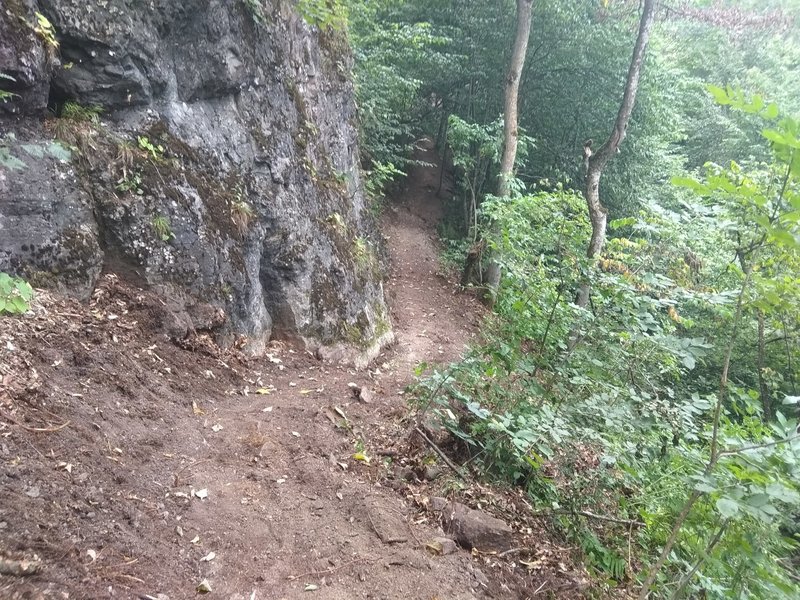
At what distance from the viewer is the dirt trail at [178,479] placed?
8.07 ft

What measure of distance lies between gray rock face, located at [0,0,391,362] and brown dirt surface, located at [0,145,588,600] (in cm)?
55

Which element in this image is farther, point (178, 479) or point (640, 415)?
point (640, 415)

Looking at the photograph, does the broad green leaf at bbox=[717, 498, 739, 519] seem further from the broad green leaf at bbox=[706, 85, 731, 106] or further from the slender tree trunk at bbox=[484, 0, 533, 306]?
the slender tree trunk at bbox=[484, 0, 533, 306]

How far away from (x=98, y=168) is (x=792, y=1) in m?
35.8

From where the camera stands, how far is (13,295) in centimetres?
336

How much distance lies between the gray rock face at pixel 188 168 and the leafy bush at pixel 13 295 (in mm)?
364

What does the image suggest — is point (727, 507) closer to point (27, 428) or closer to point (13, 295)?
point (27, 428)

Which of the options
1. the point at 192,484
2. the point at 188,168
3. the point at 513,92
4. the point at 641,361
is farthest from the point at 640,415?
the point at 513,92

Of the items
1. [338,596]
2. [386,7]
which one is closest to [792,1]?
[386,7]

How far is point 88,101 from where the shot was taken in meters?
4.68

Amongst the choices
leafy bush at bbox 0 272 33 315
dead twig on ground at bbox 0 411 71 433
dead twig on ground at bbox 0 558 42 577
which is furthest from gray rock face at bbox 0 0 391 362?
dead twig on ground at bbox 0 558 42 577

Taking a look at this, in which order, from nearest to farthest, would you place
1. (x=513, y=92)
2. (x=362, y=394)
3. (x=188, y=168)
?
(x=188, y=168)
(x=362, y=394)
(x=513, y=92)

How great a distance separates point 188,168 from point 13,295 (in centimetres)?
243

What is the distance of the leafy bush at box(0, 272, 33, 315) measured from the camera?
3266 mm
